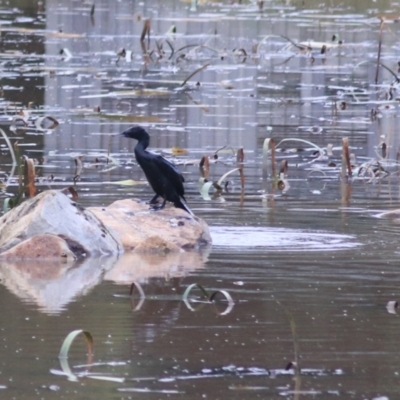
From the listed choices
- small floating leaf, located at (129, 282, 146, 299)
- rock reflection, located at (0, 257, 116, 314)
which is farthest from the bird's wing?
small floating leaf, located at (129, 282, 146, 299)

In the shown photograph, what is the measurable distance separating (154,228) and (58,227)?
0.90 m

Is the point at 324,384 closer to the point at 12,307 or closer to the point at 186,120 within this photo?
the point at 12,307

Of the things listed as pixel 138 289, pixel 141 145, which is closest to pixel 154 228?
pixel 141 145

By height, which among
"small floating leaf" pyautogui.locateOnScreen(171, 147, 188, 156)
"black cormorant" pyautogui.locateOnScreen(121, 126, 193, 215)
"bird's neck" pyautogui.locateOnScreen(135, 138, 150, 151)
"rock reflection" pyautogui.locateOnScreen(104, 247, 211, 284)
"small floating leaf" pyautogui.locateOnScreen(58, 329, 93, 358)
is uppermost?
"bird's neck" pyautogui.locateOnScreen(135, 138, 150, 151)

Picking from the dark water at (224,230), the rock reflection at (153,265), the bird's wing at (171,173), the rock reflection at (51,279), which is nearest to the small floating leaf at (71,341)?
the dark water at (224,230)

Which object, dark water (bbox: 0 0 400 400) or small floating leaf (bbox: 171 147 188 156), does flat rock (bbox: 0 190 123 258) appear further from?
small floating leaf (bbox: 171 147 188 156)

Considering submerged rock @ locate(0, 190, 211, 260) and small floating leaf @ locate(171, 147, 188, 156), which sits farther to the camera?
small floating leaf @ locate(171, 147, 188, 156)

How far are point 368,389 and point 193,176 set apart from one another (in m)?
7.61

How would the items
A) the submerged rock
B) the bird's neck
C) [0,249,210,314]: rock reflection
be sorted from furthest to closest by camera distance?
the bird's neck < the submerged rock < [0,249,210,314]: rock reflection

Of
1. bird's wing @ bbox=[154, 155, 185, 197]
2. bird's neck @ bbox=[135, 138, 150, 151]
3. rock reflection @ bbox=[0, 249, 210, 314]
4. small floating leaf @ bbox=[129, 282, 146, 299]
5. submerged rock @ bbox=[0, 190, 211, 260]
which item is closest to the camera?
small floating leaf @ bbox=[129, 282, 146, 299]

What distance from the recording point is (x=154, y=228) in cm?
1056

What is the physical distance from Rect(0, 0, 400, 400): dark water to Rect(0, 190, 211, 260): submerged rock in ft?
0.83

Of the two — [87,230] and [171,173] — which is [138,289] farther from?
[171,173]

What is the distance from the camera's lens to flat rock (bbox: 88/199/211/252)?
10.4 meters
